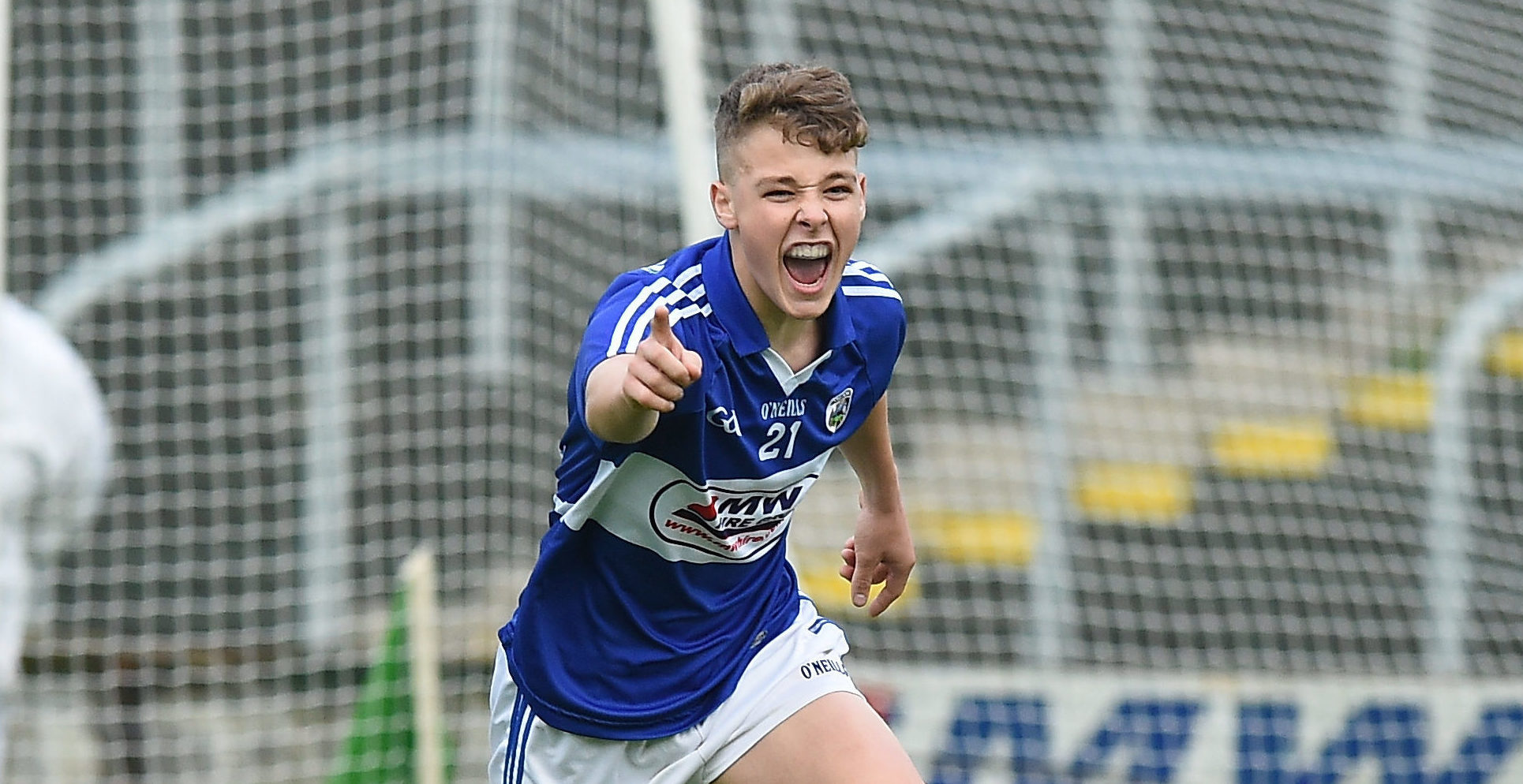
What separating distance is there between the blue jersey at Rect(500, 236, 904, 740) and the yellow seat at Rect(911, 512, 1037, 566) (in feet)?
14.5

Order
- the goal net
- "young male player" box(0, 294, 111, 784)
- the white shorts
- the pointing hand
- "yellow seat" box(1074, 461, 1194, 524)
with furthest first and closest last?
"yellow seat" box(1074, 461, 1194, 524), the goal net, "young male player" box(0, 294, 111, 784), the white shorts, the pointing hand

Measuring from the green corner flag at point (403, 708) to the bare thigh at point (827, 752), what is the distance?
2047mm

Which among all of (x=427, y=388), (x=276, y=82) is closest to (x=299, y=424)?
(x=427, y=388)

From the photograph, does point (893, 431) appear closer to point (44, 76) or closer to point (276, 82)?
point (276, 82)

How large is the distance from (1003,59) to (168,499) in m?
3.53

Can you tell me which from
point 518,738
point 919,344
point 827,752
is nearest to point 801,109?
point 827,752

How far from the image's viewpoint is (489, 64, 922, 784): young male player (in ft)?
8.61

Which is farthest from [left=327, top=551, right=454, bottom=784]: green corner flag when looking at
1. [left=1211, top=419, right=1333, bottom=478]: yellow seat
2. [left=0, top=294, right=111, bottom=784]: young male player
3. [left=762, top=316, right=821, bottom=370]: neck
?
[left=1211, top=419, right=1333, bottom=478]: yellow seat

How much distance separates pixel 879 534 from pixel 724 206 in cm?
71

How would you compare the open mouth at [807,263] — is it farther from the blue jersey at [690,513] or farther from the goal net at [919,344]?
the goal net at [919,344]

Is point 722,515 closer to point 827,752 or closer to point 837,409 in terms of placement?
point 837,409

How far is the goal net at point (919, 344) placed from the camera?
616 cm

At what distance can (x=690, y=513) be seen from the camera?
9.07 feet

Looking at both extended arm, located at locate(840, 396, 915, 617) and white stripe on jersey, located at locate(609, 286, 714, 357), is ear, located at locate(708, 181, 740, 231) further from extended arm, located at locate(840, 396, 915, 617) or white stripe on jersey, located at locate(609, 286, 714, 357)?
extended arm, located at locate(840, 396, 915, 617)
